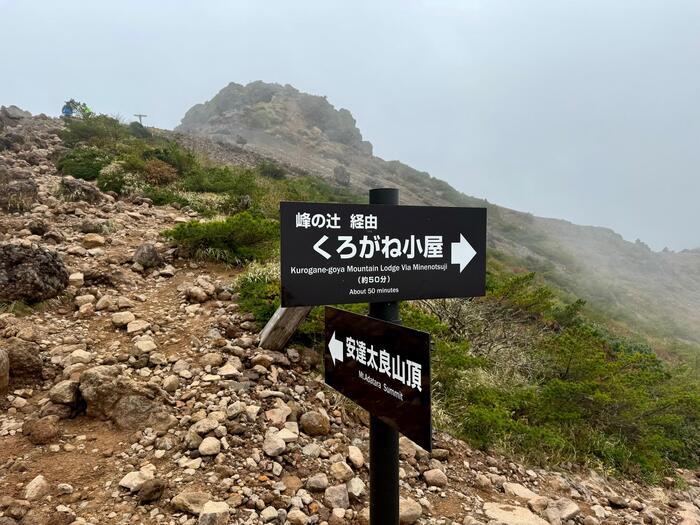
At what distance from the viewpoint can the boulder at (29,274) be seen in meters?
4.37

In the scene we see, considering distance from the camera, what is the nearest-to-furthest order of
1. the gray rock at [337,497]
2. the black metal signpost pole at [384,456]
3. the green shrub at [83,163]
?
the black metal signpost pole at [384,456] → the gray rock at [337,497] → the green shrub at [83,163]

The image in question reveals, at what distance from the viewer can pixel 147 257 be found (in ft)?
19.1

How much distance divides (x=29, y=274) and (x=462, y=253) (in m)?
4.67

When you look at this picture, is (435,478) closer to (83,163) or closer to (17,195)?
(17,195)

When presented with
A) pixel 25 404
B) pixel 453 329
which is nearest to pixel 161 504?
pixel 25 404

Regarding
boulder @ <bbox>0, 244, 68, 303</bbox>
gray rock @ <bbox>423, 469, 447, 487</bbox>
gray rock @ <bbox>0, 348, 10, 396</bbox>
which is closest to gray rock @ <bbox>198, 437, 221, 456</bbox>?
gray rock @ <bbox>423, 469, 447, 487</bbox>

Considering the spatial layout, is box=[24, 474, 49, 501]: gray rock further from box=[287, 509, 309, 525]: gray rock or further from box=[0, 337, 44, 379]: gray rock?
box=[287, 509, 309, 525]: gray rock

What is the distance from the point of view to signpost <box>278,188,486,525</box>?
1598 mm

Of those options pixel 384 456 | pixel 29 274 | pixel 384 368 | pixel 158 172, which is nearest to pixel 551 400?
pixel 384 456

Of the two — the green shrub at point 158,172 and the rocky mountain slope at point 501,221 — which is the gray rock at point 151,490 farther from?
the rocky mountain slope at point 501,221

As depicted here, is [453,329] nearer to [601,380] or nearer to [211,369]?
[601,380]

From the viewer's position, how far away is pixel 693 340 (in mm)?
19828

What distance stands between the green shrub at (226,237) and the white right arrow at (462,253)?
477 cm

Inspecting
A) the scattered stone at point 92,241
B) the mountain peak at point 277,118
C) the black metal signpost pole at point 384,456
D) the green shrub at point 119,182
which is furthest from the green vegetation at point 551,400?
the mountain peak at point 277,118
